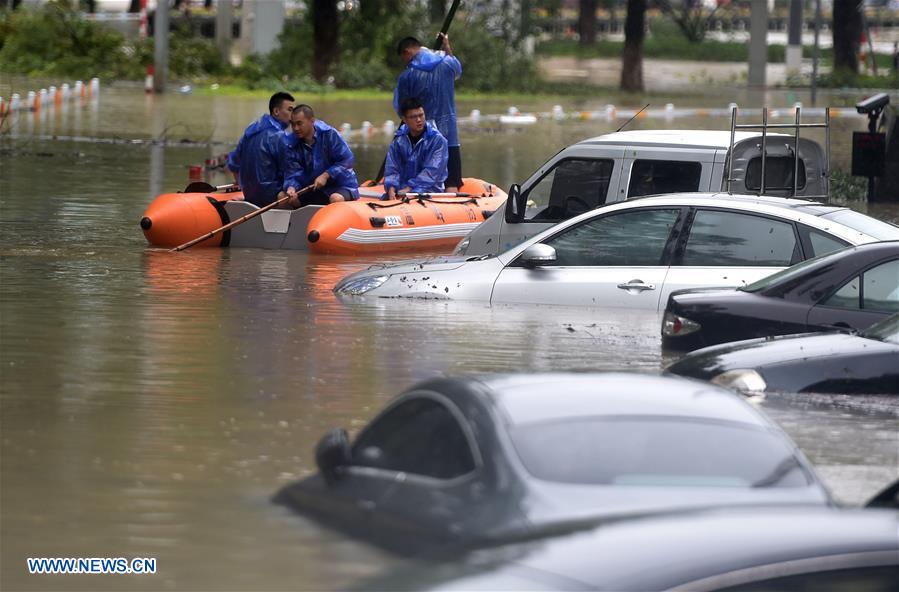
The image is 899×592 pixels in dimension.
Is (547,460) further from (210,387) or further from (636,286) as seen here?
(636,286)

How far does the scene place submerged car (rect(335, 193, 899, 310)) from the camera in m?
10.5

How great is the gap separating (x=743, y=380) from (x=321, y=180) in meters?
9.05

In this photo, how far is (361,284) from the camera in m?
12.5

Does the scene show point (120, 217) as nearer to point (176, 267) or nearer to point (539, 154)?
point (176, 267)

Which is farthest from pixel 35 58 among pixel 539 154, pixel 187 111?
pixel 539 154

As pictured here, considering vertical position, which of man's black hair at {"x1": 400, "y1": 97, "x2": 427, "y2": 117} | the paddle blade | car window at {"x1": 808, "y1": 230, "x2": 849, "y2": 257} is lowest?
the paddle blade

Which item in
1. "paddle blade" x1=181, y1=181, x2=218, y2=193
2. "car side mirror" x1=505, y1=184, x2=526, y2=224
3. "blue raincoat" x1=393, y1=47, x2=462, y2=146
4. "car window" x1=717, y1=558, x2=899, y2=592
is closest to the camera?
"car window" x1=717, y1=558, x2=899, y2=592

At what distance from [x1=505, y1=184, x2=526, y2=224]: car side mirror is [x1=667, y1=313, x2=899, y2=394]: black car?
4.54m

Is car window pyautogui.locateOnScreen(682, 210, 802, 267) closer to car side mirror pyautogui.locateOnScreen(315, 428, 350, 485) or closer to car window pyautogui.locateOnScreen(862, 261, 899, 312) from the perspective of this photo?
car window pyautogui.locateOnScreen(862, 261, 899, 312)

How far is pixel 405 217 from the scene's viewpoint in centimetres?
1661

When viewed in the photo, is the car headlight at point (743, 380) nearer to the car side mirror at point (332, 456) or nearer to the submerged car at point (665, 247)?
the submerged car at point (665, 247)

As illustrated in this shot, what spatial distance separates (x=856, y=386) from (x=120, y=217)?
1213 centimetres

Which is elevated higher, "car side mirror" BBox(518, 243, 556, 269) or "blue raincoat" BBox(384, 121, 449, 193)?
"blue raincoat" BBox(384, 121, 449, 193)

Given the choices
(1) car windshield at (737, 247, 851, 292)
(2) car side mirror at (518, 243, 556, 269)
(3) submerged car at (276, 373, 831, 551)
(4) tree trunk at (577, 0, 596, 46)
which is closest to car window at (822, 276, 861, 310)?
(1) car windshield at (737, 247, 851, 292)
